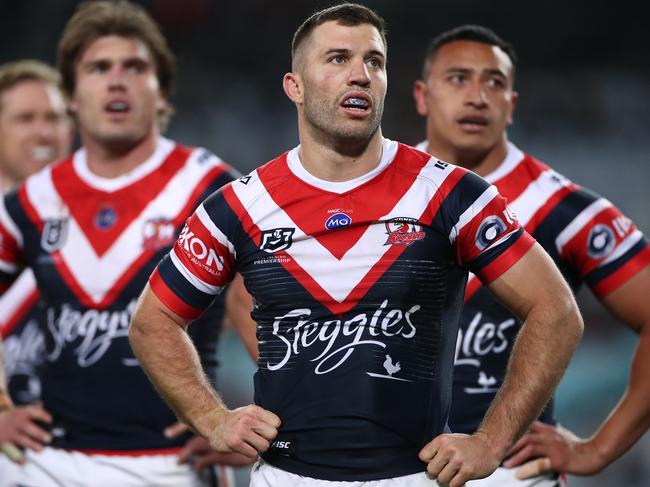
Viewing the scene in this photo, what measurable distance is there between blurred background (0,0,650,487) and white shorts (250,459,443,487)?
29.4ft

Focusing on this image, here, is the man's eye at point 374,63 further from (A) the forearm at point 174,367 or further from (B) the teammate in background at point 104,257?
(B) the teammate in background at point 104,257

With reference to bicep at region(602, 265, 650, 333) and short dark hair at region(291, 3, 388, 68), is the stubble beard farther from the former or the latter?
bicep at region(602, 265, 650, 333)

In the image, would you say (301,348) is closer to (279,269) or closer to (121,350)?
(279,269)

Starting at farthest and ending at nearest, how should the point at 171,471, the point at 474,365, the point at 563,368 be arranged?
the point at 171,471 < the point at 474,365 < the point at 563,368

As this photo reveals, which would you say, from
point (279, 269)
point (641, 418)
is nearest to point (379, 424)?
point (279, 269)

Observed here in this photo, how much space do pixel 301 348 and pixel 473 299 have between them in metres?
1.08

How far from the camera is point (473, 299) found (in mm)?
4277

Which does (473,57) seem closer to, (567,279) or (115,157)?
(567,279)

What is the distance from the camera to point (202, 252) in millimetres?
3553

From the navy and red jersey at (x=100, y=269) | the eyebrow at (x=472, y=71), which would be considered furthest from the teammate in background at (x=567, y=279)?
the navy and red jersey at (x=100, y=269)

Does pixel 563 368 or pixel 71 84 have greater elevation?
pixel 71 84

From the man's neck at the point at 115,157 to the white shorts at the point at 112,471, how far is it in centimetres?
125

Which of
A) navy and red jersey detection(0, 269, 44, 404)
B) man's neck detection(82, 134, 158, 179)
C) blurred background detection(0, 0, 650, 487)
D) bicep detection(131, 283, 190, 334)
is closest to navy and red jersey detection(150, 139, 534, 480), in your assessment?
bicep detection(131, 283, 190, 334)

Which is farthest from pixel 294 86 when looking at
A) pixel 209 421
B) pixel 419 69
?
pixel 419 69
